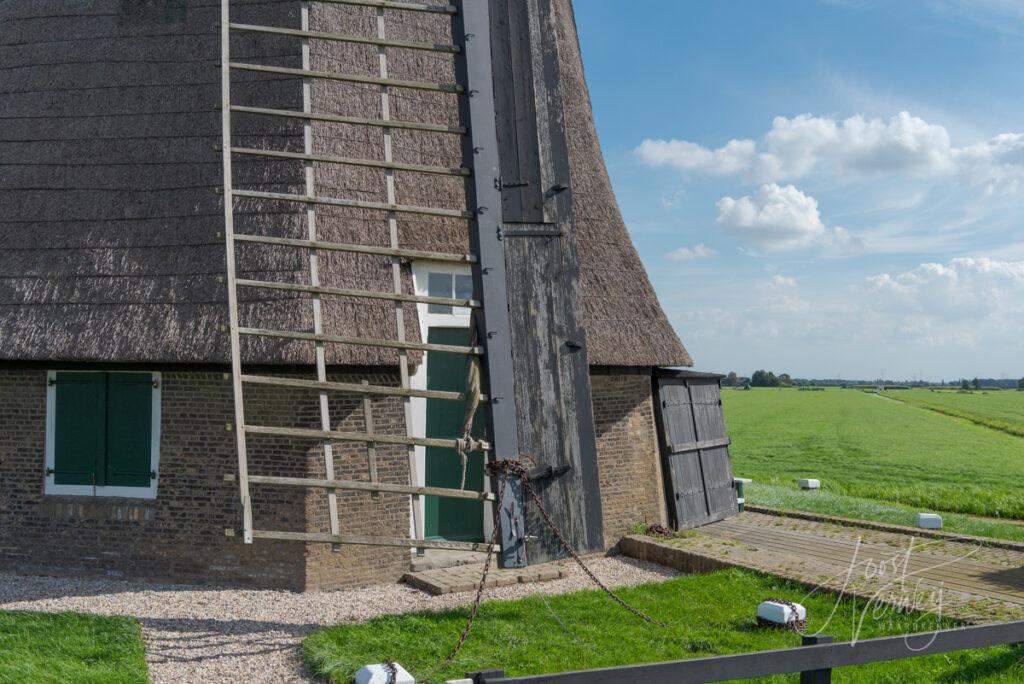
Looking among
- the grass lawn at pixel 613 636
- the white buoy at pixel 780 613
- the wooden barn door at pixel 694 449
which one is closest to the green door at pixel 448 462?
the grass lawn at pixel 613 636

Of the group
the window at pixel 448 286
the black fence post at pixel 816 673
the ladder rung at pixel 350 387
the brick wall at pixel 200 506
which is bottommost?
the black fence post at pixel 816 673

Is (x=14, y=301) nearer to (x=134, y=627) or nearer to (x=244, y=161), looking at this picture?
(x=244, y=161)

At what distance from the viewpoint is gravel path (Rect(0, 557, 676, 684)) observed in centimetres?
582

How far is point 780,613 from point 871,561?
2987 millimetres

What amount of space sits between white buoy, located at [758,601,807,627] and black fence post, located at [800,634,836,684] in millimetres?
2351

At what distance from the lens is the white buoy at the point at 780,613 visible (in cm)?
621

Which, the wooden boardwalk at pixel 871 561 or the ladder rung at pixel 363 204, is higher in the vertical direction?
the ladder rung at pixel 363 204

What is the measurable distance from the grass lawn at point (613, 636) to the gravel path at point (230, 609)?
37 centimetres

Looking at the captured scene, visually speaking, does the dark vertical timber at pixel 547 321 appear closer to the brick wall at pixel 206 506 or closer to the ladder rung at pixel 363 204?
the ladder rung at pixel 363 204

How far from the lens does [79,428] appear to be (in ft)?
27.6

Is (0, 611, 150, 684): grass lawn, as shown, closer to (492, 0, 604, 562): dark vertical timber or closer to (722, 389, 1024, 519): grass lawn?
(492, 0, 604, 562): dark vertical timber

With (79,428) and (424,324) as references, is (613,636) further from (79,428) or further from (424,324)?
(79,428)

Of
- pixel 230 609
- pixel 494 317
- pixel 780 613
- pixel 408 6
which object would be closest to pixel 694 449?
pixel 780 613

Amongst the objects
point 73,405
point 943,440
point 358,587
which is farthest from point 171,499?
point 943,440
